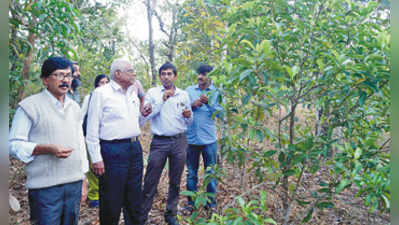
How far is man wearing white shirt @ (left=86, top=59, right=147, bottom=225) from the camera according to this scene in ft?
8.17

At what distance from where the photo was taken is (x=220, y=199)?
158 inches

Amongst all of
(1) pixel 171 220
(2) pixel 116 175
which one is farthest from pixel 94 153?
(1) pixel 171 220

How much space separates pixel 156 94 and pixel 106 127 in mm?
987

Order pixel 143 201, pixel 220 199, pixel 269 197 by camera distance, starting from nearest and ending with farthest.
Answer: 1. pixel 143 201
2. pixel 269 197
3. pixel 220 199

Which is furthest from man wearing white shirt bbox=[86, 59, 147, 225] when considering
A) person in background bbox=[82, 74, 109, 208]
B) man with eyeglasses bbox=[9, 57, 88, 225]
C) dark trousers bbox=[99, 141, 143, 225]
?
person in background bbox=[82, 74, 109, 208]

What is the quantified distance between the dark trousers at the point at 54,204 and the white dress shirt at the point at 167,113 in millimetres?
1282

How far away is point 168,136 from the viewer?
3.18 meters

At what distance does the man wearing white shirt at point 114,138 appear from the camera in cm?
249

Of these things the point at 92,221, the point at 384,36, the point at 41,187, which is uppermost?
the point at 384,36

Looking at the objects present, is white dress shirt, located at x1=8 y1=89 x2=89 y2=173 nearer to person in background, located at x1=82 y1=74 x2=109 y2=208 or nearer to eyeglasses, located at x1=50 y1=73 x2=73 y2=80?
eyeglasses, located at x1=50 y1=73 x2=73 y2=80

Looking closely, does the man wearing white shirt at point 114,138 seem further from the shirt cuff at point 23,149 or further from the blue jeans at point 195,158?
the blue jeans at point 195,158

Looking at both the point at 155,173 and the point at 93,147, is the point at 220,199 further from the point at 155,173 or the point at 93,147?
the point at 93,147

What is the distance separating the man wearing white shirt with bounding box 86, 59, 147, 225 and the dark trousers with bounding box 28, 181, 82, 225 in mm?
387

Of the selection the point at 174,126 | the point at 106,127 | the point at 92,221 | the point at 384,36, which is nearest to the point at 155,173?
the point at 174,126
